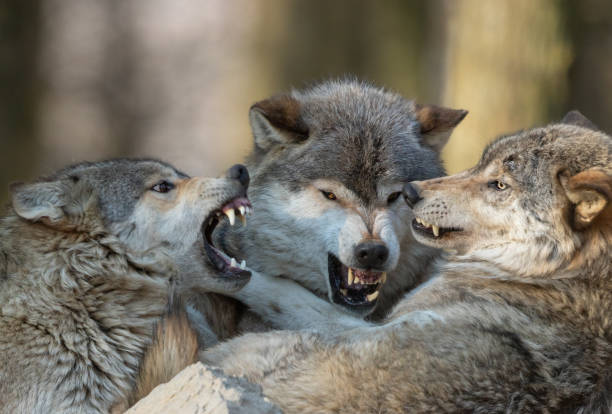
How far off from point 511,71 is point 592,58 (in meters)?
1.29

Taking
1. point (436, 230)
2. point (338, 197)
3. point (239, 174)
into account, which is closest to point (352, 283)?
point (338, 197)

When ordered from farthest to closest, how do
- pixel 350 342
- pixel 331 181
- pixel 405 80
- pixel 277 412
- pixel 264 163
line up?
1. pixel 405 80
2. pixel 264 163
3. pixel 331 181
4. pixel 350 342
5. pixel 277 412

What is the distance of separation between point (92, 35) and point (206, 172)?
243cm

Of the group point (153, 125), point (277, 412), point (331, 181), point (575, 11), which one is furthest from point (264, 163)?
point (153, 125)

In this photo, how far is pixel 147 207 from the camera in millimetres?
4316

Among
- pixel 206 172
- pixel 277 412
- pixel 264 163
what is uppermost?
pixel 264 163

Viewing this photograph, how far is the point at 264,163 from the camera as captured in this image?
5.26 meters

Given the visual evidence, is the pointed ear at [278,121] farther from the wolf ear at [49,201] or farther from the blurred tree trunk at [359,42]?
the blurred tree trunk at [359,42]

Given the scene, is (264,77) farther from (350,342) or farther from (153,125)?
(350,342)

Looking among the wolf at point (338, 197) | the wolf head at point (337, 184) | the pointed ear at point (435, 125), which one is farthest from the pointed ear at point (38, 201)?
the pointed ear at point (435, 125)

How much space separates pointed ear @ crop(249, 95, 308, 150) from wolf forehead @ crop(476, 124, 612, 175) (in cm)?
122

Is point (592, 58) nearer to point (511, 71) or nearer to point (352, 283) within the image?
point (511, 71)

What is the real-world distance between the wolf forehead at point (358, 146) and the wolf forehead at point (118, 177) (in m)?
0.86

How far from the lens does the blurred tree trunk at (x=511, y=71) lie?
8.55 metres
